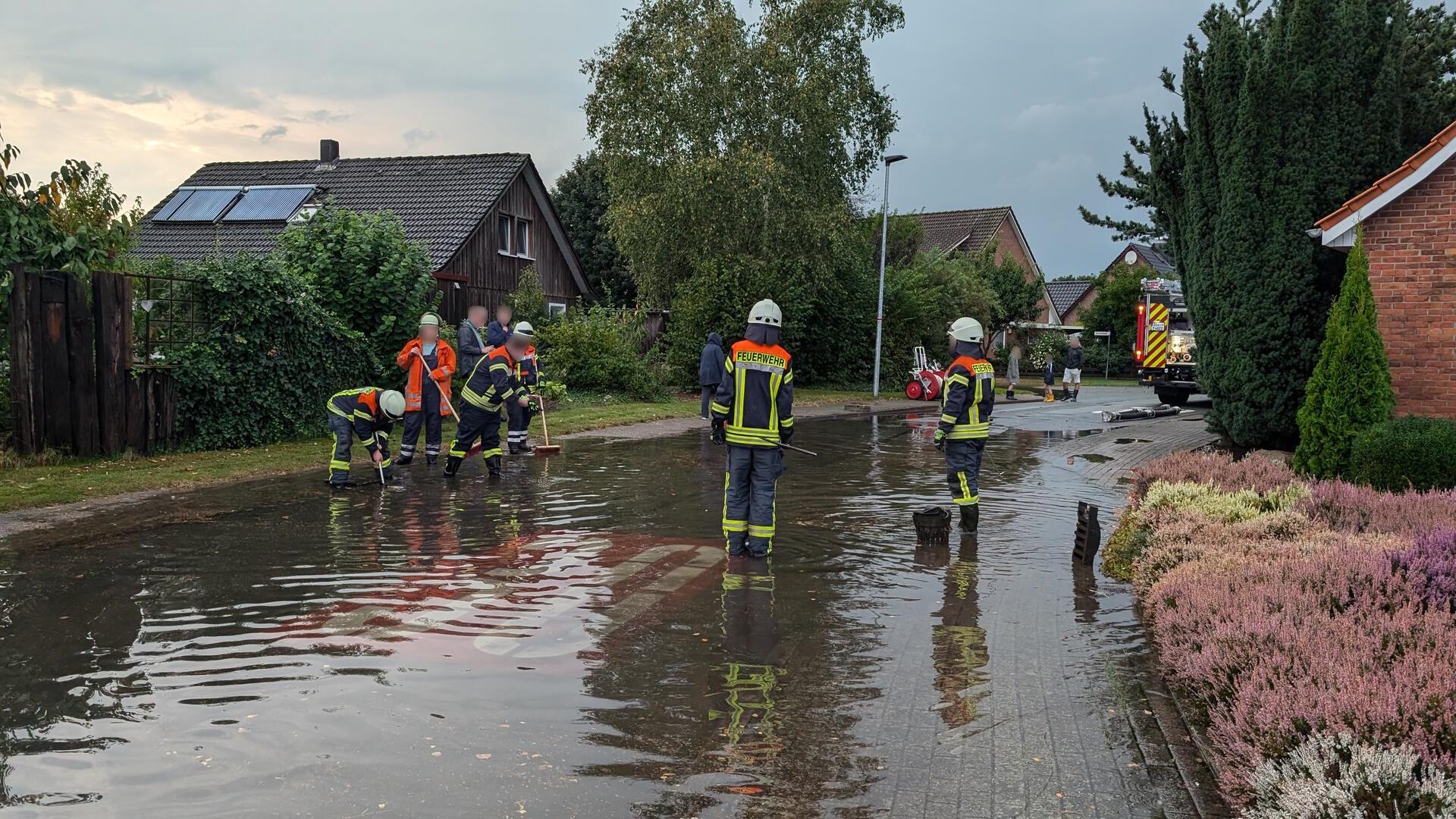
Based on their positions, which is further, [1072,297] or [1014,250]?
[1072,297]

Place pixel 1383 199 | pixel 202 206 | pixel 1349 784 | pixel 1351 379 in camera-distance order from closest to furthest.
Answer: pixel 1349 784
pixel 1351 379
pixel 1383 199
pixel 202 206

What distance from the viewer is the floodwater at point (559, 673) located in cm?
420

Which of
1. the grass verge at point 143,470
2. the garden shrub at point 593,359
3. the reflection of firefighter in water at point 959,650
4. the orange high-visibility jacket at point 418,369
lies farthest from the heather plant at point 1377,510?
the garden shrub at point 593,359

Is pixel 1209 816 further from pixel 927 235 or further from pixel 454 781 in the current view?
pixel 927 235

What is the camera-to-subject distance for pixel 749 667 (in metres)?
5.80

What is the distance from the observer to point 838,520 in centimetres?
1044

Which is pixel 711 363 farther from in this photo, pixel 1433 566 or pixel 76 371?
pixel 1433 566

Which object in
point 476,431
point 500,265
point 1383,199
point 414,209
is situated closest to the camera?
point 1383,199

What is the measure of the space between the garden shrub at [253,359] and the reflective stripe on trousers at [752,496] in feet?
28.7

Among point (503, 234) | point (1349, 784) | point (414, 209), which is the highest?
point (414, 209)

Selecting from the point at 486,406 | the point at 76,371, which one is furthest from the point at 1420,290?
the point at 76,371

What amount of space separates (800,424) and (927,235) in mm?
39239

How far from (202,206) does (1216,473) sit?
30.8 meters

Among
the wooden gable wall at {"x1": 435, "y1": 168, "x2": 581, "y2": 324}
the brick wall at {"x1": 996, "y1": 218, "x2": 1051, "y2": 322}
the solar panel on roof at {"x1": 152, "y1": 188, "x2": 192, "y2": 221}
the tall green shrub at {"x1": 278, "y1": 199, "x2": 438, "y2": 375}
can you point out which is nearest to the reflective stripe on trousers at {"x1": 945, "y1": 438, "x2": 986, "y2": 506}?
the tall green shrub at {"x1": 278, "y1": 199, "x2": 438, "y2": 375}
